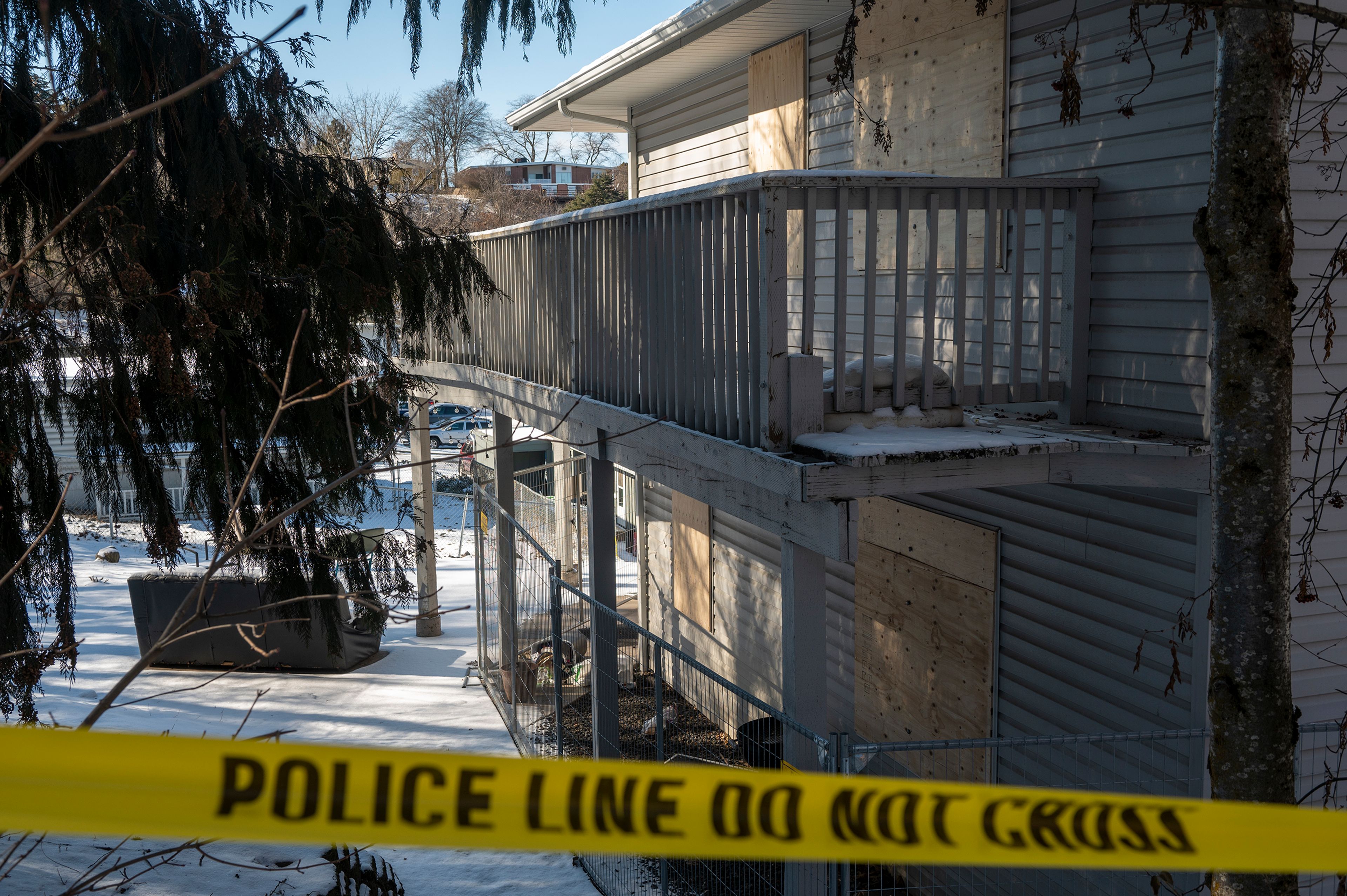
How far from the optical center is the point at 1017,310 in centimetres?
502

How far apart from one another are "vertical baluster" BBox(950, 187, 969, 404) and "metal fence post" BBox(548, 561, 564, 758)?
3.78 meters

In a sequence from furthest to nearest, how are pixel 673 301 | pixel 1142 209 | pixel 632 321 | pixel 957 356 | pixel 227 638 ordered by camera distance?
pixel 227 638 → pixel 632 321 → pixel 673 301 → pixel 1142 209 → pixel 957 356

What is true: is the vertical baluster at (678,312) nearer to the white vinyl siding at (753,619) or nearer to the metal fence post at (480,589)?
the white vinyl siding at (753,619)

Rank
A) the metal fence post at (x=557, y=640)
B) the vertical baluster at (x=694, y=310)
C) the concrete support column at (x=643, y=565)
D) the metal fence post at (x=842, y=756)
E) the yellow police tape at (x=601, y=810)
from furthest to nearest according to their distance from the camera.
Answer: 1. the concrete support column at (x=643, y=565)
2. the metal fence post at (x=557, y=640)
3. the vertical baluster at (x=694, y=310)
4. the metal fence post at (x=842, y=756)
5. the yellow police tape at (x=601, y=810)

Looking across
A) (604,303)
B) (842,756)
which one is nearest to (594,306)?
(604,303)

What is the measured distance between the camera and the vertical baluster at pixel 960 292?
4.78 metres

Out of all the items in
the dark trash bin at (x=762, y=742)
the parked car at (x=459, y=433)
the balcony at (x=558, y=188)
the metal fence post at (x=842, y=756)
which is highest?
the balcony at (x=558, y=188)

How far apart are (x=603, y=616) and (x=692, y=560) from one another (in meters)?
4.54

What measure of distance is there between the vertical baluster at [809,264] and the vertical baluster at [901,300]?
1.26ft

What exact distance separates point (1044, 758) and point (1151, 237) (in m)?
3.06

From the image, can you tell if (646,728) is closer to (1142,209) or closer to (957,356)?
(957,356)

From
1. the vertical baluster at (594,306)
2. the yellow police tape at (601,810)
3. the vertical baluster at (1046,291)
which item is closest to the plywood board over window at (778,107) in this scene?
the vertical baluster at (594,306)

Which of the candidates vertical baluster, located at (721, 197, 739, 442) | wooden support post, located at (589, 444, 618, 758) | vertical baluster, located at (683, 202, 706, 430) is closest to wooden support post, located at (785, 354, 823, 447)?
vertical baluster, located at (721, 197, 739, 442)

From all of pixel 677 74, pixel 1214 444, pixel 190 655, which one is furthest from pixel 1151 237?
pixel 190 655
